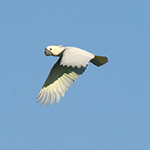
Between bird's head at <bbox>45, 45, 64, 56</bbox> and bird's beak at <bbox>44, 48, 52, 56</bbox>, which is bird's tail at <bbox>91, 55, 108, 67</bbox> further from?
bird's beak at <bbox>44, 48, 52, 56</bbox>

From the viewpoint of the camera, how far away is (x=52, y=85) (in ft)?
92.6

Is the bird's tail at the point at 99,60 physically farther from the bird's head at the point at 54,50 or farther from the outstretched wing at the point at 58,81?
the bird's head at the point at 54,50

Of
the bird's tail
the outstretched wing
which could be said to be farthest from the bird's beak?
the bird's tail

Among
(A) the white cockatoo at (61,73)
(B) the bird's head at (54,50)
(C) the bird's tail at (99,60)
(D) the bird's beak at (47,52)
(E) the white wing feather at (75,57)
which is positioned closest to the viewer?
(E) the white wing feather at (75,57)

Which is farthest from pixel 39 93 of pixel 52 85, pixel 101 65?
pixel 101 65

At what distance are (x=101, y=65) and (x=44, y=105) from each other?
2.71m

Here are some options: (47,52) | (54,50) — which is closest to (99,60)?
(54,50)

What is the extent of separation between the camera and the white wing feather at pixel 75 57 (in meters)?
24.8

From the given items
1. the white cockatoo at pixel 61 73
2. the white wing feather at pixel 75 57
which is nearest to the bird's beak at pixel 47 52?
the white cockatoo at pixel 61 73

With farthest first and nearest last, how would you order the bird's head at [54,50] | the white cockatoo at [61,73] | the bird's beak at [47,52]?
the bird's beak at [47,52] < the bird's head at [54,50] < the white cockatoo at [61,73]

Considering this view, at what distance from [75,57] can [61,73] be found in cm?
307

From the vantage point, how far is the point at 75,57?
25125 mm

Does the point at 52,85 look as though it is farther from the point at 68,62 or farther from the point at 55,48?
the point at 68,62

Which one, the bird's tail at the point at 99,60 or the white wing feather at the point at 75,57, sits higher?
the bird's tail at the point at 99,60
